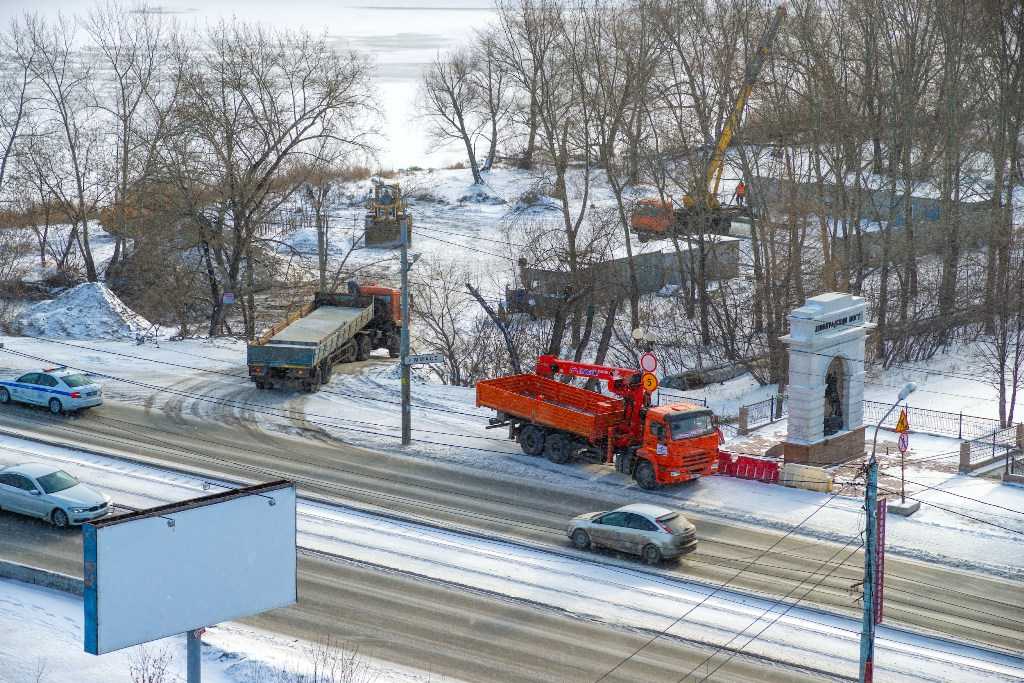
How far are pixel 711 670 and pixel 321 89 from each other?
4045 cm

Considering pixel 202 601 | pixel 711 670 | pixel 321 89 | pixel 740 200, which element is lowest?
pixel 711 670

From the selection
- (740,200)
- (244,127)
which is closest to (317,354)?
(244,127)

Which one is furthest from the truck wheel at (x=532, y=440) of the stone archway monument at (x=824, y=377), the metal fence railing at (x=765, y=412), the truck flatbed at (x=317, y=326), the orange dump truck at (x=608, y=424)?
the truck flatbed at (x=317, y=326)

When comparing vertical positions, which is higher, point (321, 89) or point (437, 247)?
point (321, 89)

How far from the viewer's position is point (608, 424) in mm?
33594

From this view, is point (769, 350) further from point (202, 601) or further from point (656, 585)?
point (202, 601)

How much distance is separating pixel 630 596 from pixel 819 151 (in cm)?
2853

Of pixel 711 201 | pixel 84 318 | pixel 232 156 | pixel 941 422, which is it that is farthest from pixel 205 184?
pixel 941 422

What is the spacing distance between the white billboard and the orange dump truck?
14925 millimetres

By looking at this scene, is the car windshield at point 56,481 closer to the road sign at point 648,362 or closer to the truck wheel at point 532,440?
the truck wheel at point 532,440

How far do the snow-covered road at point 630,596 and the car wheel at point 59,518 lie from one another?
2.25 metres

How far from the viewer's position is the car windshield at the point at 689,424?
3209 centimetres

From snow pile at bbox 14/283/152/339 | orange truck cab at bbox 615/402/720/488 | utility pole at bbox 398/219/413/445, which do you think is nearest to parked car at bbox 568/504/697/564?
orange truck cab at bbox 615/402/720/488

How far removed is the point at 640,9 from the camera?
178 ft
